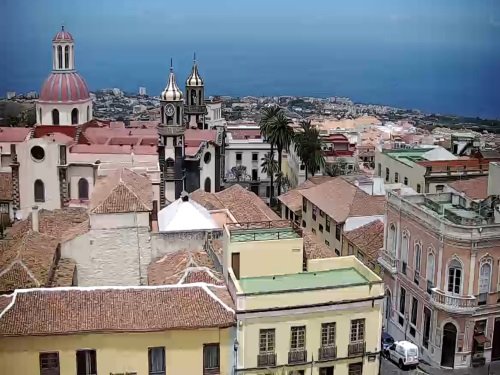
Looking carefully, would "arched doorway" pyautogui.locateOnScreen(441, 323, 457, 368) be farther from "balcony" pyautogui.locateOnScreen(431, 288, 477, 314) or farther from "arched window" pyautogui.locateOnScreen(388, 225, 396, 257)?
"arched window" pyautogui.locateOnScreen(388, 225, 396, 257)

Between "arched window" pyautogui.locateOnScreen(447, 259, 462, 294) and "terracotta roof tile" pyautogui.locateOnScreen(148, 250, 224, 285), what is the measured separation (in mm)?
7143

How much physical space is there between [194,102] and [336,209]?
18103mm

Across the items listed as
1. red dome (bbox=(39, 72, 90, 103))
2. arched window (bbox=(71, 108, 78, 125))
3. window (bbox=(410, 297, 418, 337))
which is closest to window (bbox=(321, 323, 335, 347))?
window (bbox=(410, 297, 418, 337))


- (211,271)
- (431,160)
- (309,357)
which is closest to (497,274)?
(309,357)

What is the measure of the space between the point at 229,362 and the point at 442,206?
10015mm

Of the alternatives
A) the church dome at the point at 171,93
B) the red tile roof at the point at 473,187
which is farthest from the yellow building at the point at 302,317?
the church dome at the point at 171,93

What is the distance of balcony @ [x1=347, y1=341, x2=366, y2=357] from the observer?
18.0m

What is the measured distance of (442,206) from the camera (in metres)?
23.5

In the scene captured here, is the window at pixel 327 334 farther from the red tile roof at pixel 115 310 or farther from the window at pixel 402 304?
the window at pixel 402 304

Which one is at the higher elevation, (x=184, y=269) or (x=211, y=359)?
(x=184, y=269)

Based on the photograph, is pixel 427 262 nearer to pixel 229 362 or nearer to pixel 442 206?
pixel 442 206

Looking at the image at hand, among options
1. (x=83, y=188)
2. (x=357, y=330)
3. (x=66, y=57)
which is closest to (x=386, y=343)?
(x=357, y=330)

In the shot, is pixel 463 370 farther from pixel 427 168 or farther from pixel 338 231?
pixel 427 168

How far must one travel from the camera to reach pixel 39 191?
35.0m
